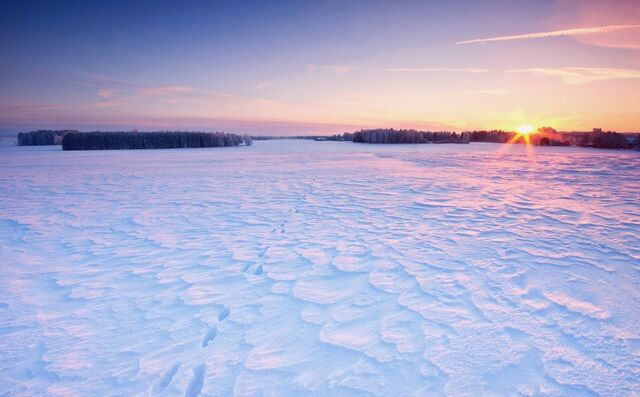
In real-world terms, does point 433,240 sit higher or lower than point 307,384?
higher

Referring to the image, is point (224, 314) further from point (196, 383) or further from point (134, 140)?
point (134, 140)

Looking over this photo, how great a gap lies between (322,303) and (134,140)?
5322 centimetres

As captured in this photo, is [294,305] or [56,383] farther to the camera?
[294,305]

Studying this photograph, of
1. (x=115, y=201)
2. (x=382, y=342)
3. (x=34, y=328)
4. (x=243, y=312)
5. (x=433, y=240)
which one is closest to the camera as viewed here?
(x=382, y=342)

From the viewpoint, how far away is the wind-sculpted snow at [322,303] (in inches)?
74.1

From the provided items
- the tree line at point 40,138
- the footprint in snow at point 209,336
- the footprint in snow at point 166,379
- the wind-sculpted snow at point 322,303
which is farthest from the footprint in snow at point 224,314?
the tree line at point 40,138

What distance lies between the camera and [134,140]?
46375mm

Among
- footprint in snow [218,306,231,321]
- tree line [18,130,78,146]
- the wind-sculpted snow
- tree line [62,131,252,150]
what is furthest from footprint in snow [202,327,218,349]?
tree line [18,130,78,146]

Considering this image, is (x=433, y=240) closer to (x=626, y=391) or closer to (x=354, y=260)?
(x=354, y=260)

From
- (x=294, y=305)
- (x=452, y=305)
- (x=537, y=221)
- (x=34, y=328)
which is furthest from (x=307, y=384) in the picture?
(x=537, y=221)

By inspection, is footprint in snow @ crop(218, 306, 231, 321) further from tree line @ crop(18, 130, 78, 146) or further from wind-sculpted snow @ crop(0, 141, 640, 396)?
tree line @ crop(18, 130, 78, 146)

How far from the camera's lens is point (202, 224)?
5113 mm

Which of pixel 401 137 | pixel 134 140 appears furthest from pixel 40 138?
pixel 401 137

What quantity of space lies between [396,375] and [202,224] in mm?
4129
